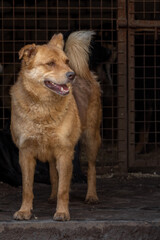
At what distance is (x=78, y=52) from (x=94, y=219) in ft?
6.74

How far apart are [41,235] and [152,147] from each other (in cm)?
612

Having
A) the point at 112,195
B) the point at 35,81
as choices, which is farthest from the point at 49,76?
the point at 112,195

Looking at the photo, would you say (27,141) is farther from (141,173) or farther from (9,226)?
(141,173)

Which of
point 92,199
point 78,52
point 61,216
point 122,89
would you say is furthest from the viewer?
point 122,89

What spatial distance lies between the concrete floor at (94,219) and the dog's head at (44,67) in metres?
1.19

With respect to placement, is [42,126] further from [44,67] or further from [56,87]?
[44,67]

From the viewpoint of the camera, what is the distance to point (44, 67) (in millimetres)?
5500

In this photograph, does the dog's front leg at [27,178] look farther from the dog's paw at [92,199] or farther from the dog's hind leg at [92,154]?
the dog's hind leg at [92,154]

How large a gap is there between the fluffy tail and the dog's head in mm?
939

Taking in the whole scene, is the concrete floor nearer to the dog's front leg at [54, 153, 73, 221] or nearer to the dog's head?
the dog's front leg at [54, 153, 73, 221]

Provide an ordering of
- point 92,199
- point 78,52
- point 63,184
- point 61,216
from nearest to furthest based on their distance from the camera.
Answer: point 61,216 < point 63,184 < point 92,199 < point 78,52

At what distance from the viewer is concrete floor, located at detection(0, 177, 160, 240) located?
16.7 ft

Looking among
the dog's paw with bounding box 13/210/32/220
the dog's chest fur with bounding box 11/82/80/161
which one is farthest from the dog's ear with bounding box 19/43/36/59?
the dog's paw with bounding box 13/210/32/220

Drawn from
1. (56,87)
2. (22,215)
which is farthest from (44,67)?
(22,215)
